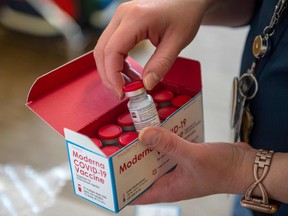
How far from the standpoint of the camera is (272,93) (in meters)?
0.65

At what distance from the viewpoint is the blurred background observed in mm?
1436

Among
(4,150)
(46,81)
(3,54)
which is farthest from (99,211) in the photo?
(3,54)

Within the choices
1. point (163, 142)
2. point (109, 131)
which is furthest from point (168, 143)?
point (109, 131)

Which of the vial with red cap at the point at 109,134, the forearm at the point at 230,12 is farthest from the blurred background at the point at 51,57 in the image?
the vial with red cap at the point at 109,134

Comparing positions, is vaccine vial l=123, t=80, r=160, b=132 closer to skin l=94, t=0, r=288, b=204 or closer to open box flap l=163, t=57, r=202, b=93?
skin l=94, t=0, r=288, b=204

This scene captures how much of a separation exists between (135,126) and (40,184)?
2.18 ft

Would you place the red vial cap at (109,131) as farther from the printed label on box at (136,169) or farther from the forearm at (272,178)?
the forearm at (272,178)

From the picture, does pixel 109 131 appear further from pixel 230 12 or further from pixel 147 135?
pixel 230 12

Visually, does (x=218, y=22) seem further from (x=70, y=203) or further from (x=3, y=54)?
(x=3, y=54)

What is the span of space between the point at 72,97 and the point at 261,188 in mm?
321

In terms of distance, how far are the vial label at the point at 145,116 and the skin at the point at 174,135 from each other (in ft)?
0.11

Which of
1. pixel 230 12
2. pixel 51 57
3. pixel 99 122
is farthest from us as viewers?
pixel 51 57

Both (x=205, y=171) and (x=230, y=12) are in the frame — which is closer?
(x=205, y=171)

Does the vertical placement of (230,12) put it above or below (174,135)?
above
